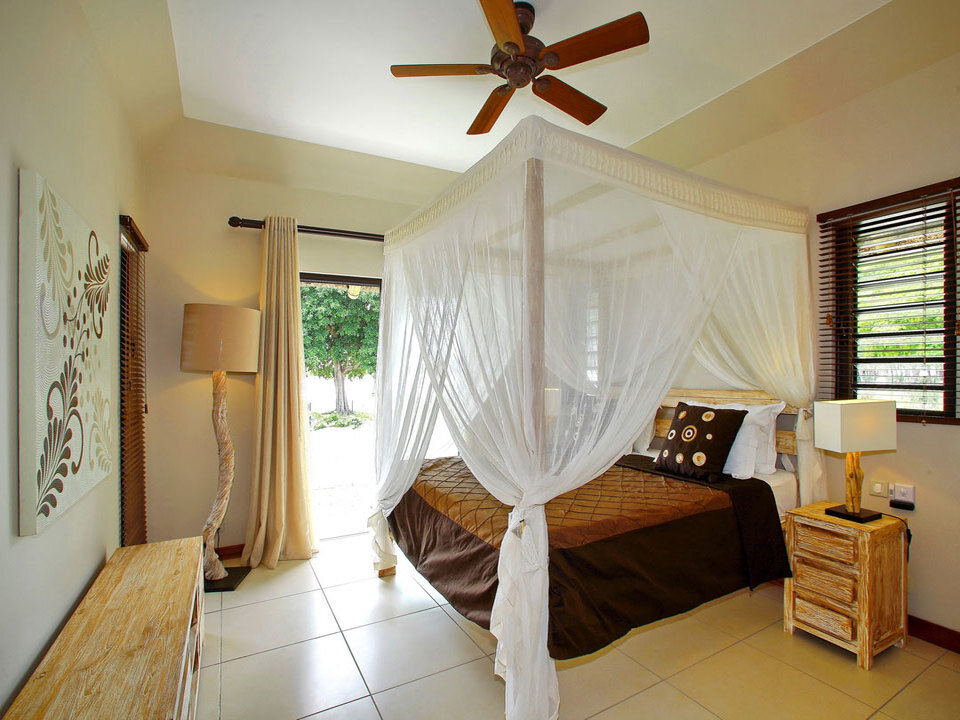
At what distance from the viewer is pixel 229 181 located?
3605 mm

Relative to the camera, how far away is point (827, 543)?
2.37 meters

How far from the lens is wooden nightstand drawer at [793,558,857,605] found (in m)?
2.28

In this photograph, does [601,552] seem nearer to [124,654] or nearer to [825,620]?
[825,620]

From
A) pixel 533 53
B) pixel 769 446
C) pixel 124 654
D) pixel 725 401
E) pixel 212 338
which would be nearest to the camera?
pixel 124 654

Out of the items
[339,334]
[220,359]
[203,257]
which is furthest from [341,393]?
[203,257]

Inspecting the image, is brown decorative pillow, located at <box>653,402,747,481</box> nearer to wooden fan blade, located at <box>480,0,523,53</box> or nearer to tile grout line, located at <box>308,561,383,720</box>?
tile grout line, located at <box>308,561,383,720</box>

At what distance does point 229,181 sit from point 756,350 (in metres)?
3.70

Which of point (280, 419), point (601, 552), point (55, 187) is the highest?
point (55, 187)

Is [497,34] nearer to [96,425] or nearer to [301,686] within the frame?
[96,425]

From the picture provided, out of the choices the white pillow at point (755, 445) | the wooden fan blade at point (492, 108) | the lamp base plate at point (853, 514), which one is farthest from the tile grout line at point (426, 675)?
the wooden fan blade at point (492, 108)

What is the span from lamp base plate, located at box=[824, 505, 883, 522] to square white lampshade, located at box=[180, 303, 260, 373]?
339 cm

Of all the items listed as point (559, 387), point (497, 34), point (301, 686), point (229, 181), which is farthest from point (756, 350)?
point (229, 181)

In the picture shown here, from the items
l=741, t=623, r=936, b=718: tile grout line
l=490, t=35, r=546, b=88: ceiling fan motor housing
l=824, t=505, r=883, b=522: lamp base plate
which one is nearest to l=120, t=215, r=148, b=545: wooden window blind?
l=490, t=35, r=546, b=88: ceiling fan motor housing

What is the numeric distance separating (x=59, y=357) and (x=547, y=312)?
1.66 metres
